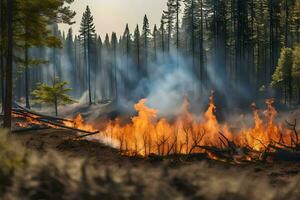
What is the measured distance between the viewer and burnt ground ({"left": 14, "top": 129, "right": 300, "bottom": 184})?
1088 cm

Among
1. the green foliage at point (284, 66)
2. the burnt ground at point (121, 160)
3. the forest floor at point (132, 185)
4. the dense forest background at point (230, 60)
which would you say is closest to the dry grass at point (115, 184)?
the forest floor at point (132, 185)

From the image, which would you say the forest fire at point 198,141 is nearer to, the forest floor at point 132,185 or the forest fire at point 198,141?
the forest fire at point 198,141

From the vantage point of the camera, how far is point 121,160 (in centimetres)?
1260

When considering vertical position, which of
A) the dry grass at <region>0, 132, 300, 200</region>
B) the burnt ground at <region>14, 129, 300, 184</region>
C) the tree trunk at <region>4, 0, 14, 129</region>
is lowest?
the burnt ground at <region>14, 129, 300, 184</region>

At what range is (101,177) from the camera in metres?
5.63

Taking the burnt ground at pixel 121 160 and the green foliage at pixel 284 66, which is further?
the green foliage at pixel 284 66

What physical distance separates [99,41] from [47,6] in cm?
9581

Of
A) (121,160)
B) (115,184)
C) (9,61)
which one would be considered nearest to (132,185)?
(115,184)

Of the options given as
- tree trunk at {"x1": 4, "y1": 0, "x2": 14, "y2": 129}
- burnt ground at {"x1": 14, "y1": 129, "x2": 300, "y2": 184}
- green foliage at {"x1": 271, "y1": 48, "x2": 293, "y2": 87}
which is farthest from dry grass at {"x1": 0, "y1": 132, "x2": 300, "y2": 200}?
green foliage at {"x1": 271, "y1": 48, "x2": 293, "y2": 87}

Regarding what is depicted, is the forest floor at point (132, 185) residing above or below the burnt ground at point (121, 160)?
above

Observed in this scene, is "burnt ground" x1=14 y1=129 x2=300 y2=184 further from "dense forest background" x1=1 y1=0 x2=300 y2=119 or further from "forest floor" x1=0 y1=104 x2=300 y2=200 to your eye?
"dense forest background" x1=1 y1=0 x2=300 y2=119

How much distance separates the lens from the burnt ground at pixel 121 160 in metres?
10.9

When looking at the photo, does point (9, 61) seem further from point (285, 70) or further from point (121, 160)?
point (285, 70)

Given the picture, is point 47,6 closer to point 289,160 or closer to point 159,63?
point 289,160
